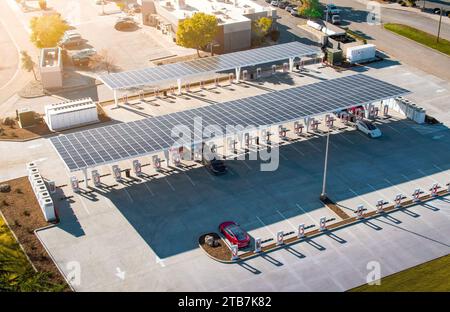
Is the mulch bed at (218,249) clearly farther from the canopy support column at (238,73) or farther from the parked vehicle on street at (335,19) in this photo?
the parked vehicle on street at (335,19)

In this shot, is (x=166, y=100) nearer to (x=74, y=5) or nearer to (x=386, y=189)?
(x=386, y=189)

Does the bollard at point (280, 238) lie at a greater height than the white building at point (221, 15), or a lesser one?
lesser

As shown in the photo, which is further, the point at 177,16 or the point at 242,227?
the point at 177,16

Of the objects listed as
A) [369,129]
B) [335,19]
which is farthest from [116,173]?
[335,19]

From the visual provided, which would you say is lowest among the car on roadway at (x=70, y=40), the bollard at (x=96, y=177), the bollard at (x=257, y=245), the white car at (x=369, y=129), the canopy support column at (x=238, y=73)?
the bollard at (x=257, y=245)

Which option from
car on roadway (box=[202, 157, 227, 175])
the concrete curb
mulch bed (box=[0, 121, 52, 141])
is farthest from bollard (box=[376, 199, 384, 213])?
mulch bed (box=[0, 121, 52, 141])

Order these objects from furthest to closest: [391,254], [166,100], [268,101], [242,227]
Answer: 1. [166,100]
2. [268,101]
3. [242,227]
4. [391,254]

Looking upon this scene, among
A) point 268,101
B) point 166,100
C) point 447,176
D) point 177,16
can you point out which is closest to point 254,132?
point 268,101

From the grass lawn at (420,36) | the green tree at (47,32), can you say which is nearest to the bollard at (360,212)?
the grass lawn at (420,36)
